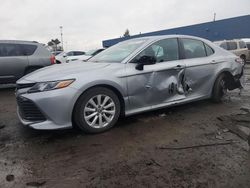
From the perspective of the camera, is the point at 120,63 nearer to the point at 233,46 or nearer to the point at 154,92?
the point at 154,92

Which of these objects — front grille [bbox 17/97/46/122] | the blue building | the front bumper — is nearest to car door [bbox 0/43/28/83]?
front grille [bbox 17/97/46/122]

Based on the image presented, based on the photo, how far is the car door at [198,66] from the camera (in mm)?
5074

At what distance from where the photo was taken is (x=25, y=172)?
289 centimetres

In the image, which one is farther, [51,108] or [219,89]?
[219,89]

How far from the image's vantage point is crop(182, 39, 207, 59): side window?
517 cm

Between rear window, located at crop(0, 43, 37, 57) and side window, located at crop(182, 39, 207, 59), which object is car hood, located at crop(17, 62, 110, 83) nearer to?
side window, located at crop(182, 39, 207, 59)

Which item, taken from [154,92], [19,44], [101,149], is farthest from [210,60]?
[19,44]

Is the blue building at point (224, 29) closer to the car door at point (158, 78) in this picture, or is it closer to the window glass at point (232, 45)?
the window glass at point (232, 45)

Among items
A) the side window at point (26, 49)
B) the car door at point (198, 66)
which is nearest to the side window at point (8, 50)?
the side window at point (26, 49)

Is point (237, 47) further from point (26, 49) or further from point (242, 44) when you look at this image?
point (26, 49)

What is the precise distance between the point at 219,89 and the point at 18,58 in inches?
254

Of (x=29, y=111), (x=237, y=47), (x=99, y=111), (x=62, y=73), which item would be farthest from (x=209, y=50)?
(x=237, y=47)

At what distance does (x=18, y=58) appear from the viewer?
8.59m

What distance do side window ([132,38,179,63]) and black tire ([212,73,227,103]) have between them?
1.27m
